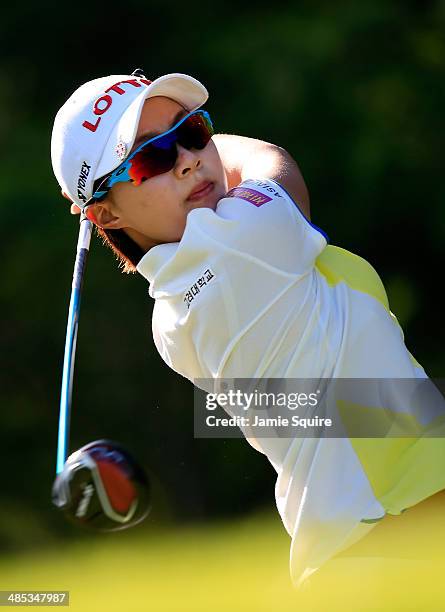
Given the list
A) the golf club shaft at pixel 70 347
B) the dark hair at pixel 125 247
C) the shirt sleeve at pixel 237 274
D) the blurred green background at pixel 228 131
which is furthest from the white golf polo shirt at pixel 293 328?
the blurred green background at pixel 228 131

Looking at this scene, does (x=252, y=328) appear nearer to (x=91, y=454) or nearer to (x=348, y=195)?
(x=91, y=454)

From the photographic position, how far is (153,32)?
306 inches

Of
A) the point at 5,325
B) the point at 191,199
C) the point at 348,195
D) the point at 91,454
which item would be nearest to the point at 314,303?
the point at 191,199

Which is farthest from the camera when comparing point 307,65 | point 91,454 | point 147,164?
point 307,65

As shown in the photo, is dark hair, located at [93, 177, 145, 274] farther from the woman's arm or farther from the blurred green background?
the blurred green background

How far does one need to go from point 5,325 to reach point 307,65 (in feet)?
8.28

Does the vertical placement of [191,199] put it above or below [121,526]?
above

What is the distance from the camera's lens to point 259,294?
2.52 metres

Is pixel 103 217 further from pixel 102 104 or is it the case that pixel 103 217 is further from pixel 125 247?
pixel 102 104

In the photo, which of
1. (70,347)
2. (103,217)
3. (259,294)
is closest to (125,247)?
(103,217)

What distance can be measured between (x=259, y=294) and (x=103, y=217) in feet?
1.64

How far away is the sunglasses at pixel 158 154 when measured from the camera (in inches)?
104

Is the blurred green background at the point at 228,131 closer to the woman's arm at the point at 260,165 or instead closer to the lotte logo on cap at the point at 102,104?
the woman's arm at the point at 260,165

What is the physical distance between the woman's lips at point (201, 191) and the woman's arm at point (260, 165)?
0.14 metres
